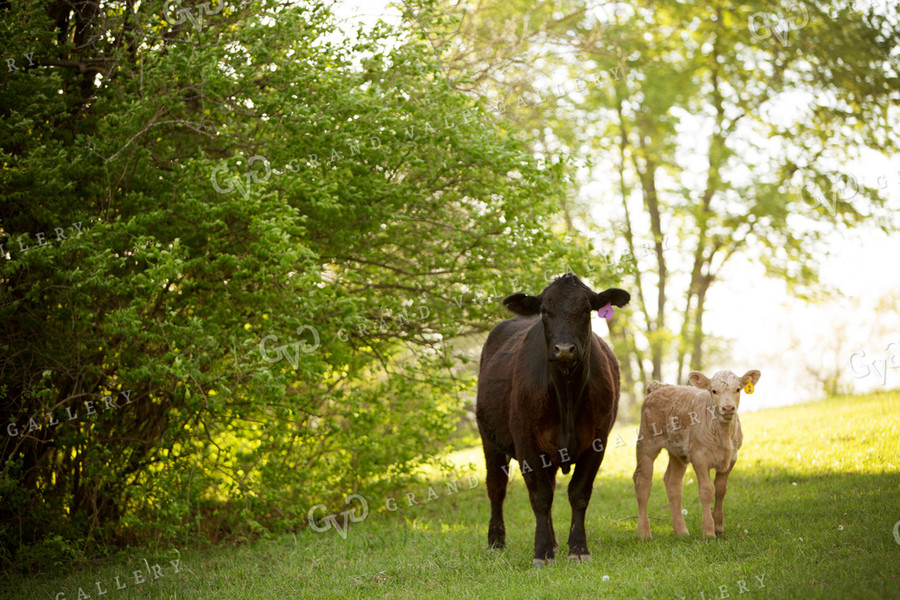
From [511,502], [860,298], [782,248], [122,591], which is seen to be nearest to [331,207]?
[122,591]

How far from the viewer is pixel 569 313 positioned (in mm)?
7430

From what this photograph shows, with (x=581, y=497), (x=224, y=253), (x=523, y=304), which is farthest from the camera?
(x=224, y=253)

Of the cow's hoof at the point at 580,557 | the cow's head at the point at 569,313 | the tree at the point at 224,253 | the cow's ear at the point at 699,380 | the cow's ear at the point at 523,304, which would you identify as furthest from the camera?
the tree at the point at 224,253

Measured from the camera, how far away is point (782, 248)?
24812 millimetres

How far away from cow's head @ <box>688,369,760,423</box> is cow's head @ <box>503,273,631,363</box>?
111cm

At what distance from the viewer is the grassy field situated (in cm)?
594

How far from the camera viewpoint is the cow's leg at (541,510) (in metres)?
7.50

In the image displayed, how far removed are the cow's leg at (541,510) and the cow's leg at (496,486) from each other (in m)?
1.21

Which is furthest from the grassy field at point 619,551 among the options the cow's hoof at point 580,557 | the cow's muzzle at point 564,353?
the cow's muzzle at point 564,353

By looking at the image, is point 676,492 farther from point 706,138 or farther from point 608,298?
point 706,138

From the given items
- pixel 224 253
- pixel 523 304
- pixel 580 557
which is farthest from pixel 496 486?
pixel 224 253

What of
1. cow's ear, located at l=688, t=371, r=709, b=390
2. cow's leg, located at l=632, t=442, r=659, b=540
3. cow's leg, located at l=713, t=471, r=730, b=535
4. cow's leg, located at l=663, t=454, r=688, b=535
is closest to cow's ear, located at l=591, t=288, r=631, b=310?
cow's ear, located at l=688, t=371, r=709, b=390

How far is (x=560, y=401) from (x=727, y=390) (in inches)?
61.0

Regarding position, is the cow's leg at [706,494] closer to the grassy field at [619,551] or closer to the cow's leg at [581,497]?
the grassy field at [619,551]
